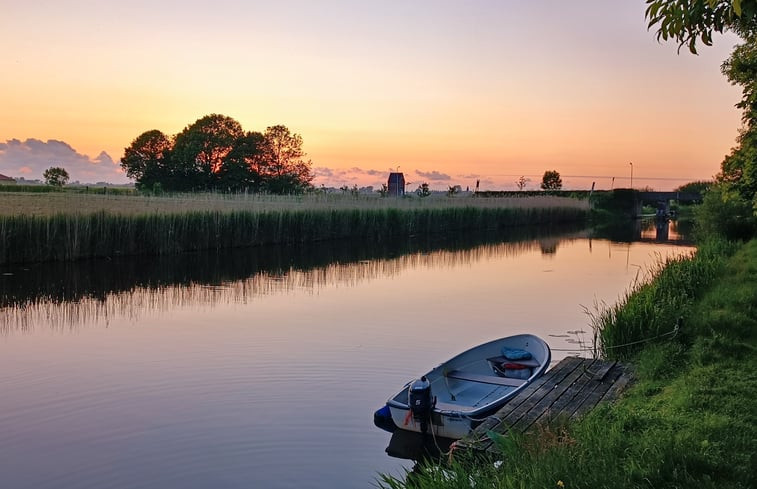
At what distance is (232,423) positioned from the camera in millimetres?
7207

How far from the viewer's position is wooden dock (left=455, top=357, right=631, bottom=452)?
550 cm

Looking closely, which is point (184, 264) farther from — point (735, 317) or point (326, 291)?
point (735, 317)

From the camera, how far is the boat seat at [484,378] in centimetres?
758

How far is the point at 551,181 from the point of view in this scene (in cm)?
8812

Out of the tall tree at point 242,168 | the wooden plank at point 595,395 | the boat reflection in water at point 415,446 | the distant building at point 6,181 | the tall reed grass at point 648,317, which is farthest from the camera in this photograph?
the distant building at point 6,181

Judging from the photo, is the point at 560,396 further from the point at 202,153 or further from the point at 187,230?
the point at 202,153

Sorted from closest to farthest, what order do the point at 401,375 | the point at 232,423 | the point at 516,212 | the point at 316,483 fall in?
1. the point at 316,483
2. the point at 232,423
3. the point at 401,375
4. the point at 516,212

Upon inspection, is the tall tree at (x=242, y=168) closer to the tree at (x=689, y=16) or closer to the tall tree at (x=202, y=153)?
the tall tree at (x=202, y=153)

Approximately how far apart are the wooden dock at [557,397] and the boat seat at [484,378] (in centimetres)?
37

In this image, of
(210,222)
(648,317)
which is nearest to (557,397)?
(648,317)

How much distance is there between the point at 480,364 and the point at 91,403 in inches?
191

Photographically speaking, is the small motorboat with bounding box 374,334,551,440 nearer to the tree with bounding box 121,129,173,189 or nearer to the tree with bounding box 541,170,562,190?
the tree with bounding box 121,129,173,189

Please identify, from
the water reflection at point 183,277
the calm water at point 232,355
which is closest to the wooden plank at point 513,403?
the calm water at point 232,355

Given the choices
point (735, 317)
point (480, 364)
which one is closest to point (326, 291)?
point (480, 364)
